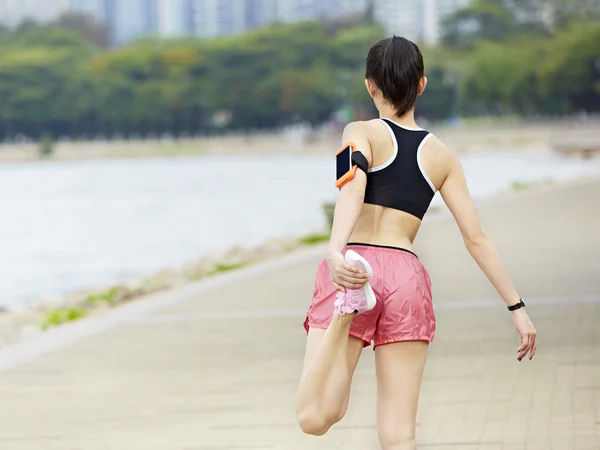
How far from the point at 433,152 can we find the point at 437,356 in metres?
4.41

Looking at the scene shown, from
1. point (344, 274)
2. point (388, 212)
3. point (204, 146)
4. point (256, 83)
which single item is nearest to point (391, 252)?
point (388, 212)

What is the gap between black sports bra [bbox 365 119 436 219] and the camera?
12.3 feet

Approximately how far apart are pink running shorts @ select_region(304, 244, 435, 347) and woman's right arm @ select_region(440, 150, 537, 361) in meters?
0.23

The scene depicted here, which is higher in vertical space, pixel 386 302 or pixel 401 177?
pixel 401 177

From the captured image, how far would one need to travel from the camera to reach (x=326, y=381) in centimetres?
364

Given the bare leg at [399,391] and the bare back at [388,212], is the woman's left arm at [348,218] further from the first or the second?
the bare leg at [399,391]

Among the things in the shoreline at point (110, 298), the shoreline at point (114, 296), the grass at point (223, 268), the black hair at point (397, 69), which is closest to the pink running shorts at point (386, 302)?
the black hair at point (397, 69)

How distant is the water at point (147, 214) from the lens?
28.9 meters

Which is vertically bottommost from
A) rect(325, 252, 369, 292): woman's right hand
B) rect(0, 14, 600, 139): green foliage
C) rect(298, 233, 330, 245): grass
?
rect(0, 14, 600, 139): green foliage

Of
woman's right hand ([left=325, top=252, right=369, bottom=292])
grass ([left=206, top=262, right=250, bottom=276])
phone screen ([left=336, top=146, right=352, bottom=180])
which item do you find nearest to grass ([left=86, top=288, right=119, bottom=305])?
grass ([left=206, top=262, right=250, bottom=276])

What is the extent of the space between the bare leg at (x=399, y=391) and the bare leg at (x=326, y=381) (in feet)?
0.51

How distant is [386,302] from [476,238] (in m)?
0.38

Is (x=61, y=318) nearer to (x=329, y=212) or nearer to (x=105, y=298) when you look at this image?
(x=105, y=298)

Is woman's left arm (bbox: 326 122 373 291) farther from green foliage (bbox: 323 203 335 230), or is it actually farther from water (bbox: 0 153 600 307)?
water (bbox: 0 153 600 307)
